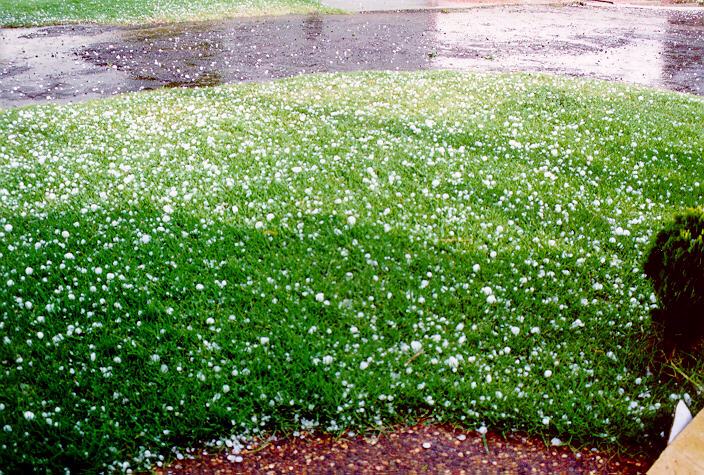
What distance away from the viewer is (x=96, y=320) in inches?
175

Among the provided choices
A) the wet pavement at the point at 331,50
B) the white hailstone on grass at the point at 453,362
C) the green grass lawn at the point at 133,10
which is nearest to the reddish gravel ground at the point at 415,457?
the white hailstone on grass at the point at 453,362

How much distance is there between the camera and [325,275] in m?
4.96

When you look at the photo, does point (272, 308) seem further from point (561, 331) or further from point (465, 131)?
point (465, 131)

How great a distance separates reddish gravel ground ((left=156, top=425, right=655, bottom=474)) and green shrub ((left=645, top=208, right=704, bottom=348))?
3.44ft

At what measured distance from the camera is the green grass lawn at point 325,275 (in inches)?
150

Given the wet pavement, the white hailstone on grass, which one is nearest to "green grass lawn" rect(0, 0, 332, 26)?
the wet pavement

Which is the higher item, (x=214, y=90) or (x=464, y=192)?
(x=214, y=90)

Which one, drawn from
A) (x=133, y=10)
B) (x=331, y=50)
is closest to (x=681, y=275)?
(x=331, y=50)

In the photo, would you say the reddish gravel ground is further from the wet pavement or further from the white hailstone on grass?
the wet pavement

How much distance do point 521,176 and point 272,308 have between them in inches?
134

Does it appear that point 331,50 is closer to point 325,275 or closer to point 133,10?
point 133,10

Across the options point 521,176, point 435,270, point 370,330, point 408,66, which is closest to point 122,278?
point 370,330

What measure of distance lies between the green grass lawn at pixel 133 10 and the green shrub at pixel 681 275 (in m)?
15.6

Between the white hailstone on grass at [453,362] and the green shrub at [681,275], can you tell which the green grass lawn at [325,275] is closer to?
the white hailstone on grass at [453,362]
